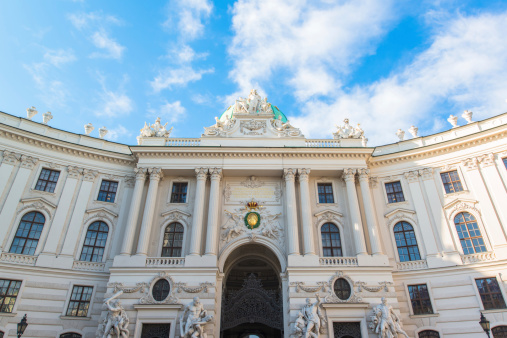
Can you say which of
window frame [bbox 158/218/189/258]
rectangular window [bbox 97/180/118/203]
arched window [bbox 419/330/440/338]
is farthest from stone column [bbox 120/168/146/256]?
arched window [bbox 419/330/440/338]

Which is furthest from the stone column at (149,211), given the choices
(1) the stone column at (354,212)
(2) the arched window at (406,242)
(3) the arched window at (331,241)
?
(2) the arched window at (406,242)

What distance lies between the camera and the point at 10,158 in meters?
24.1

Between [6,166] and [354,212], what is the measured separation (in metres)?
25.0

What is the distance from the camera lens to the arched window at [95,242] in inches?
933

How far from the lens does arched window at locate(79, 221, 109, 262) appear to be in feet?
77.8

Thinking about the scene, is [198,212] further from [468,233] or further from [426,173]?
[468,233]

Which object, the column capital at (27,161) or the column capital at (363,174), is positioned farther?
the column capital at (363,174)

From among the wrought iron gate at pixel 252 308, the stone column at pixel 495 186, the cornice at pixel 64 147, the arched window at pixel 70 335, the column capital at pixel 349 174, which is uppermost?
the cornice at pixel 64 147

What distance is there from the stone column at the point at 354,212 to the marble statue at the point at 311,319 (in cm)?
486

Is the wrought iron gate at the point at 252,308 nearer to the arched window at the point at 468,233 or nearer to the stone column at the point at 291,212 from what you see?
the stone column at the point at 291,212

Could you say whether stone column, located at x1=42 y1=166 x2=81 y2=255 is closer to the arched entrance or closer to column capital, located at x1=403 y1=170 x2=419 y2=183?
the arched entrance

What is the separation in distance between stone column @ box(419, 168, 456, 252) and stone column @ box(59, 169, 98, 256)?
2531cm

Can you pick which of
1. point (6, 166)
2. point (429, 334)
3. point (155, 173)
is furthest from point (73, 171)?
point (429, 334)

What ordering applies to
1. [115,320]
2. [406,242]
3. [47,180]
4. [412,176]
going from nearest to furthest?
[115,320] < [406,242] < [47,180] < [412,176]
